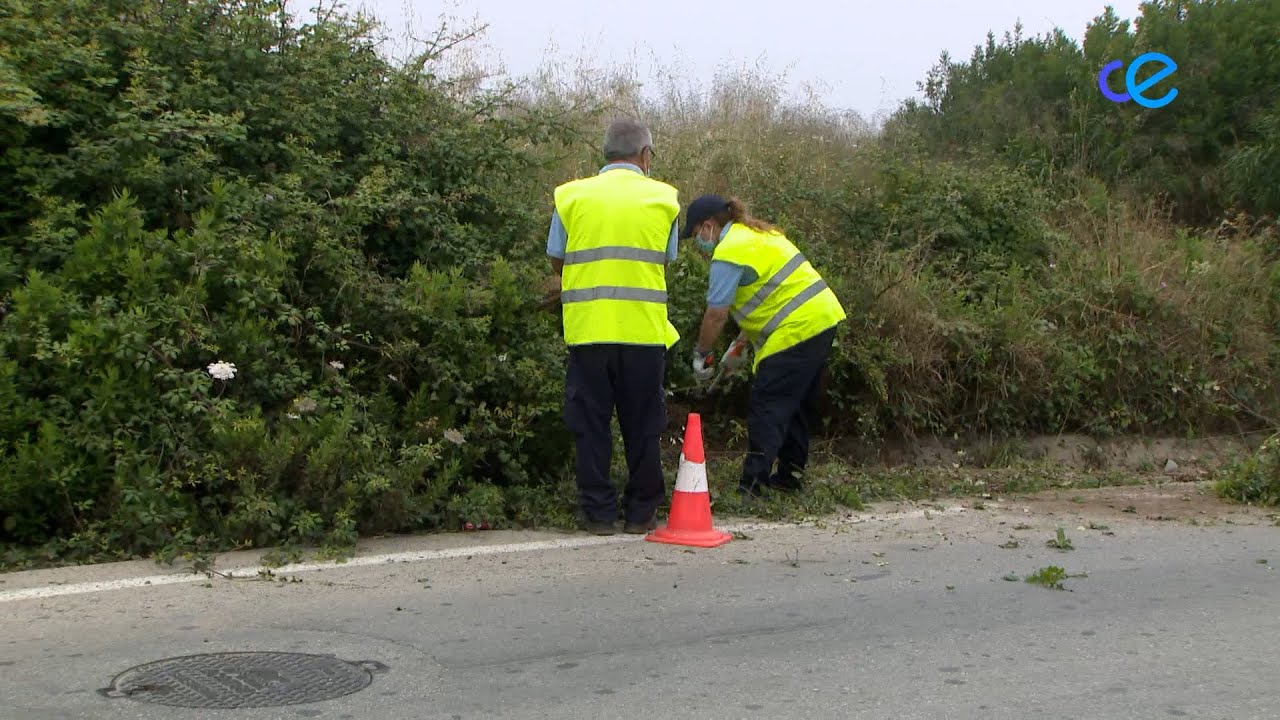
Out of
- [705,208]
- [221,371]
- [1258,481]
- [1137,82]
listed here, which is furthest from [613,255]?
[1137,82]

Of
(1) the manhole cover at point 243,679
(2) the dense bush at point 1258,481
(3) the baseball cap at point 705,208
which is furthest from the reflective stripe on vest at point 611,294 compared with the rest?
(2) the dense bush at point 1258,481

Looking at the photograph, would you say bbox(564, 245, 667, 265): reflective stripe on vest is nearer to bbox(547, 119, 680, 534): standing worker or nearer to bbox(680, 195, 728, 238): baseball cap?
bbox(547, 119, 680, 534): standing worker

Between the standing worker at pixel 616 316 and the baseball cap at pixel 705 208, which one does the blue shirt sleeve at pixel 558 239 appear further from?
the baseball cap at pixel 705 208

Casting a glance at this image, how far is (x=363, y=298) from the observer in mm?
6984

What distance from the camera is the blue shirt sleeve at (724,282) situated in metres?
7.06

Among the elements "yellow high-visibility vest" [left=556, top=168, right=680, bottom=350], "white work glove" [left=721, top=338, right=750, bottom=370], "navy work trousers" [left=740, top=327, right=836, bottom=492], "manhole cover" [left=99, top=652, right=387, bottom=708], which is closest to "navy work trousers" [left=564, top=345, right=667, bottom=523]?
"yellow high-visibility vest" [left=556, top=168, right=680, bottom=350]

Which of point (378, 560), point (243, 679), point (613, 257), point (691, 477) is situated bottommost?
point (243, 679)

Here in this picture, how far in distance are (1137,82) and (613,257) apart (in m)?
10.4

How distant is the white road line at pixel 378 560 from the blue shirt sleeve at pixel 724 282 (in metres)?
1.23

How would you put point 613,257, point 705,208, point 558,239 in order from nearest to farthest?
point 613,257 → point 558,239 → point 705,208

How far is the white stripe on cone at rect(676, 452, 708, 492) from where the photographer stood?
6398 millimetres

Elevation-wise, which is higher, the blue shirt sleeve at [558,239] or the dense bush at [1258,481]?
the blue shirt sleeve at [558,239]

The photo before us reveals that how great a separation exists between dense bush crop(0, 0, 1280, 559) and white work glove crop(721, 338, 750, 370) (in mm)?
773

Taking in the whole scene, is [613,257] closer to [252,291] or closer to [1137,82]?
[252,291]
